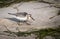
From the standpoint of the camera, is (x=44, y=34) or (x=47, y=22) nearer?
(x=44, y=34)

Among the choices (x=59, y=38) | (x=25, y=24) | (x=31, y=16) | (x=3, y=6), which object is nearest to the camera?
(x=59, y=38)

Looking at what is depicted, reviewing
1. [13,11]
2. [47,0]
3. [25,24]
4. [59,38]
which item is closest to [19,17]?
[25,24]

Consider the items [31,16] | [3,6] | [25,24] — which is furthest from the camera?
[3,6]

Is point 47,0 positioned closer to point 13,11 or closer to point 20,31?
point 13,11

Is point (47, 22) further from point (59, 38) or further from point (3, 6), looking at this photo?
point (3, 6)

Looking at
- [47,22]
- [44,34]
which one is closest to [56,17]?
[47,22]

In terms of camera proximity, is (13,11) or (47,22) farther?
(13,11)

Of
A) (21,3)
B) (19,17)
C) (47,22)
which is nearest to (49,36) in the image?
(47,22)

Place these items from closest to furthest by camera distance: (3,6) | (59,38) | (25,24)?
(59,38), (25,24), (3,6)
